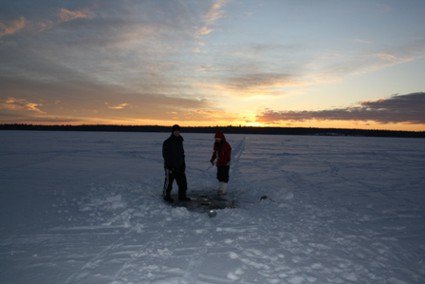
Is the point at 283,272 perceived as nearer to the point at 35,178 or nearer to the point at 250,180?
the point at 250,180

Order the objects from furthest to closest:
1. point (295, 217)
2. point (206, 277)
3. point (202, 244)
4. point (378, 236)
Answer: point (295, 217)
point (378, 236)
point (202, 244)
point (206, 277)

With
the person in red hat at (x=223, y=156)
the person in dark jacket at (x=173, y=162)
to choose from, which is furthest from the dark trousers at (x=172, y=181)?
the person in red hat at (x=223, y=156)

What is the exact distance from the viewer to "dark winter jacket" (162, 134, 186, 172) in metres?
7.45

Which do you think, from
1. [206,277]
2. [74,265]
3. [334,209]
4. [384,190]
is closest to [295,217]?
[334,209]

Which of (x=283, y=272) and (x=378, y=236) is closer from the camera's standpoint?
(x=283, y=272)

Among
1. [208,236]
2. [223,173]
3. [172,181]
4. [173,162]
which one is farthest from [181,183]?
[208,236]

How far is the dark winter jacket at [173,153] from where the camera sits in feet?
24.4

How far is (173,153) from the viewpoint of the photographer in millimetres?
7480

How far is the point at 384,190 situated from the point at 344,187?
1171 mm

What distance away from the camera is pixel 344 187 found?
1038 centimetres

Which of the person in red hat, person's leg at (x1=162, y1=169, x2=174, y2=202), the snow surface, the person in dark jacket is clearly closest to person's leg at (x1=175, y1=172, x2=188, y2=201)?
the person in dark jacket

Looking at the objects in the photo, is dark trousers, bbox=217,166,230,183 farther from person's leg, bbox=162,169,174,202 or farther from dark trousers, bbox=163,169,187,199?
person's leg, bbox=162,169,174,202

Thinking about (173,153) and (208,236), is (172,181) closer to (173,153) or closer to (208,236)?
(173,153)

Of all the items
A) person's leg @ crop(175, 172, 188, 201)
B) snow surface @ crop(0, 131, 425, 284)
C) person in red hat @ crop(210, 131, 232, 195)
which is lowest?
snow surface @ crop(0, 131, 425, 284)
